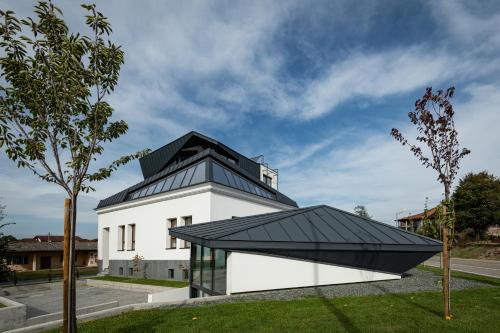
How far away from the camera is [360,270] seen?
16188 millimetres

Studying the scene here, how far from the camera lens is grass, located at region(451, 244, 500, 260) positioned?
3991cm

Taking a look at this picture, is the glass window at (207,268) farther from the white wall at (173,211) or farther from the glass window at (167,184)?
the glass window at (167,184)

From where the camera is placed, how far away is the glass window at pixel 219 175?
2441 cm

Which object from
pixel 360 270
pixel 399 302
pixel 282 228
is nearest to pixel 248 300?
pixel 282 228

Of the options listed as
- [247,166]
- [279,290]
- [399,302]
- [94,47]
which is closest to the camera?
[94,47]

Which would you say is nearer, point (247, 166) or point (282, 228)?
point (282, 228)

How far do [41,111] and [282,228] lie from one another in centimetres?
1088

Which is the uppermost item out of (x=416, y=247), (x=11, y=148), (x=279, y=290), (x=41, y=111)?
(x=41, y=111)

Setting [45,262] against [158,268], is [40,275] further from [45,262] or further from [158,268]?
[158,268]

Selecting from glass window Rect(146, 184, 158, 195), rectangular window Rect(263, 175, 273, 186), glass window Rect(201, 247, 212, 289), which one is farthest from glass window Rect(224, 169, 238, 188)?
rectangular window Rect(263, 175, 273, 186)

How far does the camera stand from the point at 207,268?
1557 centimetres

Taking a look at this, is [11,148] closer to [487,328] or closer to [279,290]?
[487,328]

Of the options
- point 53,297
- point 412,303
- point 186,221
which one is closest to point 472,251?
point 186,221

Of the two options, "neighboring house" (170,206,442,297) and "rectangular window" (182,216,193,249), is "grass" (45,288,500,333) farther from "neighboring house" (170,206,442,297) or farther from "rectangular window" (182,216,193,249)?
"rectangular window" (182,216,193,249)
